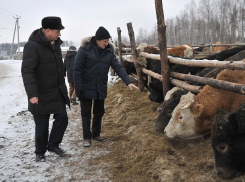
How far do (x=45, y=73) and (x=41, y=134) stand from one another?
101 centimetres

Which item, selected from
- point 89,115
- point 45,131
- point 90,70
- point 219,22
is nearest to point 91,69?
point 90,70

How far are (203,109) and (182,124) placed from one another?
1.45 ft

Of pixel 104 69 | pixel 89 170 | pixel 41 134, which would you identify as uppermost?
pixel 104 69

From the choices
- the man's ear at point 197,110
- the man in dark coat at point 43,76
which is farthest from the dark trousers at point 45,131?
the man's ear at point 197,110

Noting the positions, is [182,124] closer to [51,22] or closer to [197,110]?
[197,110]

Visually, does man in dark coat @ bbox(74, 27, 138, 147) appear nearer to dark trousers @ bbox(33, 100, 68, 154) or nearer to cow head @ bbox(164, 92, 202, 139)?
dark trousers @ bbox(33, 100, 68, 154)

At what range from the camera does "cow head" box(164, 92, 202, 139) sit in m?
4.07

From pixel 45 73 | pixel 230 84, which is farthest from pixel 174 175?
pixel 45 73

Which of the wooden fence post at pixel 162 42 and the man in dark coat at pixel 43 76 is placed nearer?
the man in dark coat at pixel 43 76

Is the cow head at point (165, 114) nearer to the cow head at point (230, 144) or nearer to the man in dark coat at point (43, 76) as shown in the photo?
the cow head at point (230, 144)

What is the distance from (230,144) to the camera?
2941 millimetres

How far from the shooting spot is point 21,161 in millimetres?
4023

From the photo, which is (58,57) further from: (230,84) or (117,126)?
(230,84)

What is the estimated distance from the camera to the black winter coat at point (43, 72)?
369cm
